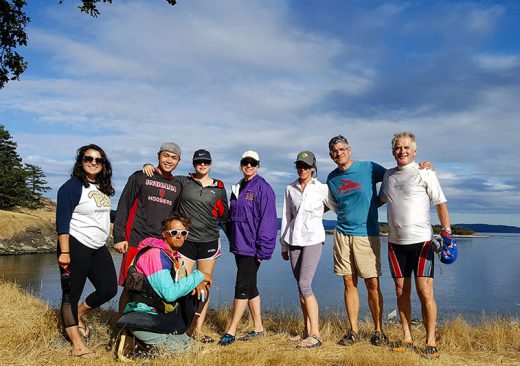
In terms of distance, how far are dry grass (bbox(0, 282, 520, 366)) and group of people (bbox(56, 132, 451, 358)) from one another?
0.77ft

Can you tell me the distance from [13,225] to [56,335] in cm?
3869

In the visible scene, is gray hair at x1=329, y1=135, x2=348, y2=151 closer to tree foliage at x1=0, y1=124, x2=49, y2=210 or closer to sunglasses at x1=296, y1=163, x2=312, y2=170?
sunglasses at x1=296, y1=163, x2=312, y2=170

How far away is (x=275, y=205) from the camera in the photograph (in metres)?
5.68

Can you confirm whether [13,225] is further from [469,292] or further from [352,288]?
[352,288]

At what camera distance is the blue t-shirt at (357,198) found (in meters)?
5.45

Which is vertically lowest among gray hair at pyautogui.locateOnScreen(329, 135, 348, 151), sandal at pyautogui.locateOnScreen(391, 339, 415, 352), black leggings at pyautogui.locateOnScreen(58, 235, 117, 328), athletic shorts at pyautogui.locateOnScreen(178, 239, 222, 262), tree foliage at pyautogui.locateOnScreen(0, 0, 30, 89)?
sandal at pyautogui.locateOnScreen(391, 339, 415, 352)

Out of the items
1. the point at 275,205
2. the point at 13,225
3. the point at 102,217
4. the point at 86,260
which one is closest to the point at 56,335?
the point at 86,260

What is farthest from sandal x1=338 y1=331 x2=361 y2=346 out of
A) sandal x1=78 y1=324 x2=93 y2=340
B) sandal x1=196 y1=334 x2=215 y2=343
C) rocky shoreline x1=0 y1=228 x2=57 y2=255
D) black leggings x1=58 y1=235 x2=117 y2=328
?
rocky shoreline x1=0 y1=228 x2=57 y2=255

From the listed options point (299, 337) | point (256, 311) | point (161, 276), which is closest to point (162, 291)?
point (161, 276)

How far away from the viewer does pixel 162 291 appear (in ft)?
14.8

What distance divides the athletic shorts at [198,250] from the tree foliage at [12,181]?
4731 centimetres

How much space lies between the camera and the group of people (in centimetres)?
465

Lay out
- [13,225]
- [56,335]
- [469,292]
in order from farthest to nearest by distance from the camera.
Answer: [13,225] → [469,292] → [56,335]

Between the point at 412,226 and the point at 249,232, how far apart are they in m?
1.85
